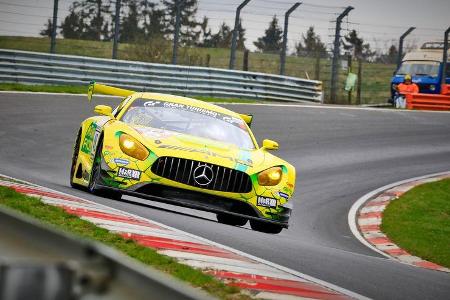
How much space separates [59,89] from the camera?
22562 mm

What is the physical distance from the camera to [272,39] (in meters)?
28.8

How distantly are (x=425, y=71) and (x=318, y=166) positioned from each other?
744 inches

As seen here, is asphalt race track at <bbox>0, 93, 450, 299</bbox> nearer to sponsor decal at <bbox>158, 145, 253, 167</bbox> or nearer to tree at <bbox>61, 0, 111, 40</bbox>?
sponsor decal at <bbox>158, 145, 253, 167</bbox>

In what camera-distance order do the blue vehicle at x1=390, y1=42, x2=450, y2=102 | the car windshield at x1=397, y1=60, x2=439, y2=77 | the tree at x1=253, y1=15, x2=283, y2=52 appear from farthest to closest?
1. the car windshield at x1=397, y1=60, x2=439, y2=77
2. the blue vehicle at x1=390, y1=42, x2=450, y2=102
3. the tree at x1=253, y1=15, x2=283, y2=52

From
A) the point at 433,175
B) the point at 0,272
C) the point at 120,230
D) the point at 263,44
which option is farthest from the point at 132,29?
the point at 0,272

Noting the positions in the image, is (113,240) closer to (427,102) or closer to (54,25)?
(54,25)

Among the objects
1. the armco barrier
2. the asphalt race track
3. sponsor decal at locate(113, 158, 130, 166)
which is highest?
the armco barrier

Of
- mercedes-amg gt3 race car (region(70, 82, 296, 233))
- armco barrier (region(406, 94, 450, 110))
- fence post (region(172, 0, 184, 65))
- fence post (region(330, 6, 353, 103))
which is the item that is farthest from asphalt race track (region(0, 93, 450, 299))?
fence post (region(172, 0, 184, 65))

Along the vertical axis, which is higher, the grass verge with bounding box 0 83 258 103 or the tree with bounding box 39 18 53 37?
the tree with bounding box 39 18 53 37

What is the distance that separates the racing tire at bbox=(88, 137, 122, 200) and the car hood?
1.38 feet

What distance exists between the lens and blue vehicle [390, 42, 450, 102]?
1361 inches

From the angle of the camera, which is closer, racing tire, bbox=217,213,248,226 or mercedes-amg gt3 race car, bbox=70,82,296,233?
mercedes-amg gt3 race car, bbox=70,82,296,233

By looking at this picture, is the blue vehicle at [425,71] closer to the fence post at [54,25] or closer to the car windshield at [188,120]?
the fence post at [54,25]

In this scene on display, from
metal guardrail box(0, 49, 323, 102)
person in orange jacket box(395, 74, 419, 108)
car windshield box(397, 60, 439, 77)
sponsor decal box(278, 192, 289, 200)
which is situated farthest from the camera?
car windshield box(397, 60, 439, 77)
